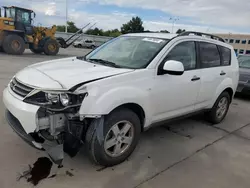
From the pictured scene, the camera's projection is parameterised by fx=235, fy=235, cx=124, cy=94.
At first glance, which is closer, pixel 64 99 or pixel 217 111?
pixel 64 99

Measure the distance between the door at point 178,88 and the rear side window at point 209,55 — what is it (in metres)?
0.24

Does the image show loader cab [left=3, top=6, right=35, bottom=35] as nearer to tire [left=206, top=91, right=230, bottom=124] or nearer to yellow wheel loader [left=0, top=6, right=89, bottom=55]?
yellow wheel loader [left=0, top=6, right=89, bottom=55]

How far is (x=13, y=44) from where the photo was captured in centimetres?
1490

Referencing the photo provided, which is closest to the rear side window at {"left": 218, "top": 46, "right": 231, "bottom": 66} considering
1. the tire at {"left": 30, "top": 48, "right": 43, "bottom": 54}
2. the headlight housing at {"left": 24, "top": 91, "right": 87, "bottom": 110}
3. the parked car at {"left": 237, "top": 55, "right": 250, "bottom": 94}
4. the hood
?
the hood

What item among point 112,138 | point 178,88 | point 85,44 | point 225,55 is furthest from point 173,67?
point 85,44

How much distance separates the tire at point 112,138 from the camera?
8.75 feet

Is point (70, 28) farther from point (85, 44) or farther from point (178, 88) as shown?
point (178, 88)

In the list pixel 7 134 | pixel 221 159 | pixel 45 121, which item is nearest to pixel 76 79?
pixel 45 121

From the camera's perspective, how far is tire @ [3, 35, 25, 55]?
1467 cm

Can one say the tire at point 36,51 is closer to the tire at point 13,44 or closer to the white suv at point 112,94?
the tire at point 13,44

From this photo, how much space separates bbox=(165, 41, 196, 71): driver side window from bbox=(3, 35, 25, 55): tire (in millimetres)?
13807

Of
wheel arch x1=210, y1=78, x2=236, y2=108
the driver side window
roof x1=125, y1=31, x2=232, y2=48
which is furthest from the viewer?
wheel arch x1=210, y1=78, x2=236, y2=108

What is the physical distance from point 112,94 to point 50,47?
51.9 ft

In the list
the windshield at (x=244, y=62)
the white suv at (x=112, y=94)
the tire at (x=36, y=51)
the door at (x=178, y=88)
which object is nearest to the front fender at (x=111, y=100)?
the white suv at (x=112, y=94)
